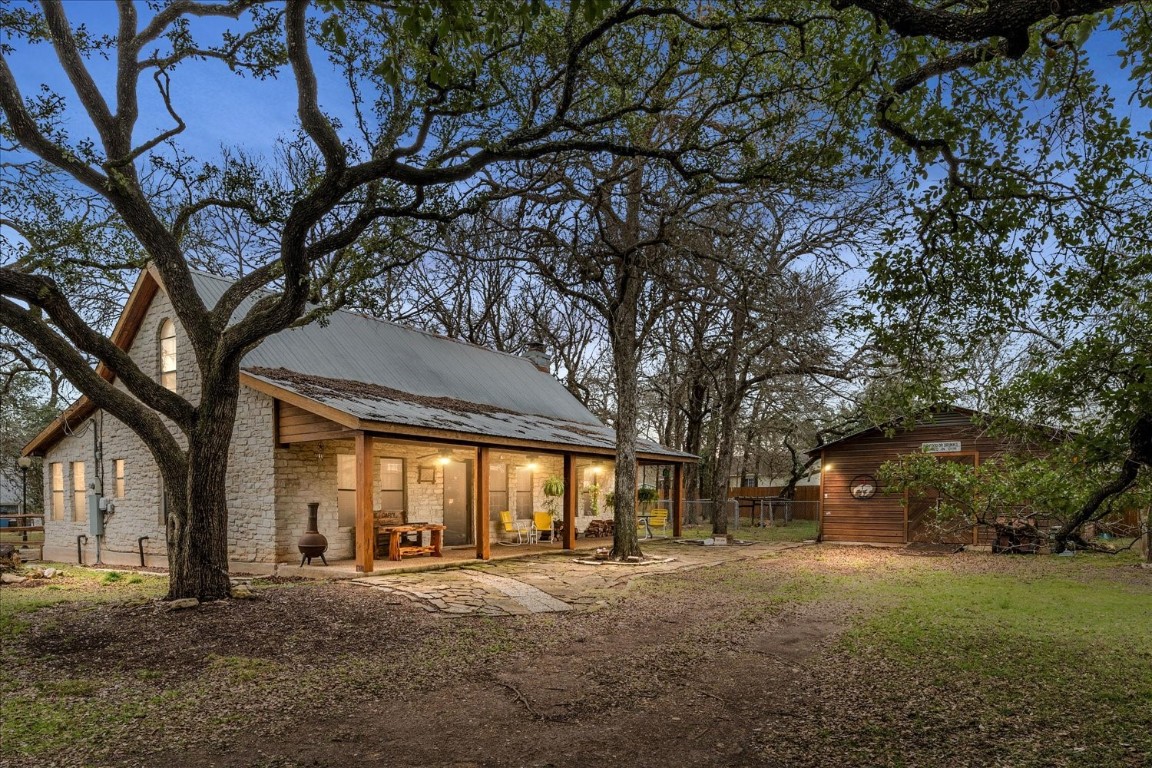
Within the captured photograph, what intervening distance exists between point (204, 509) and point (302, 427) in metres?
2.97

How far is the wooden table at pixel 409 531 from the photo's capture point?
13992 mm

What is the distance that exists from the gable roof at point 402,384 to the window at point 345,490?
1483 mm

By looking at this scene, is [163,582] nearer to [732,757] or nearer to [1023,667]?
[732,757]

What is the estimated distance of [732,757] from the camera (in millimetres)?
4785

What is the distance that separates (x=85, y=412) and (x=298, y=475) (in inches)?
287

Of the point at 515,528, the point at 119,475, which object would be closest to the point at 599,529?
the point at 515,528

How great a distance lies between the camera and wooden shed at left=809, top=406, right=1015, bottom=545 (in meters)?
18.8

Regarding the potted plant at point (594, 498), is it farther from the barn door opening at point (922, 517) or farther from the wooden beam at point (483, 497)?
the barn door opening at point (922, 517)

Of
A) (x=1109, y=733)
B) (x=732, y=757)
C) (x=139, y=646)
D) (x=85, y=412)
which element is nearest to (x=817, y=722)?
(x=732, y=757)

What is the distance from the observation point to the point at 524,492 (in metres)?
19.4

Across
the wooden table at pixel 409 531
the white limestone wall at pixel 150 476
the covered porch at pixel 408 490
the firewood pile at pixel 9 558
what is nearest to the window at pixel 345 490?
the covered porch at pixel 408 490

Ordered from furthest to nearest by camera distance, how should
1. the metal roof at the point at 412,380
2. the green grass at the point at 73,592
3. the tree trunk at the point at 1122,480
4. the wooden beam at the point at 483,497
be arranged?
the wooden beam at the point at 483,497 < the metal roof at the point at 412,380 < the green grass at the point at 73,592 < the tree trunk at the point at 1122,480

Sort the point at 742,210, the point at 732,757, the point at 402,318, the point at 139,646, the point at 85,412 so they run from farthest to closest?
the point at 402,318, the point at 85,412, the point at 742,210, the point at 139,646, the point at 732,757

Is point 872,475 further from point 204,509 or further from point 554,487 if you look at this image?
point 204,509
